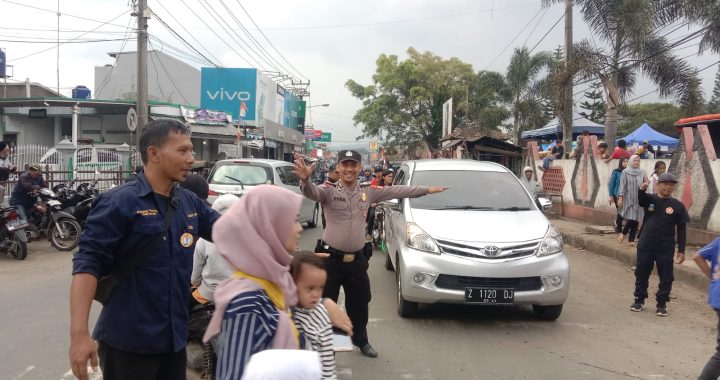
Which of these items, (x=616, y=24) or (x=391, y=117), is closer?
(x=616, y=24)

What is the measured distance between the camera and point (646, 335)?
556cm

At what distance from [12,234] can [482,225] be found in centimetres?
760

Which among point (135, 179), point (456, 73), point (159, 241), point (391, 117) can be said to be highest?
point (456, 73)

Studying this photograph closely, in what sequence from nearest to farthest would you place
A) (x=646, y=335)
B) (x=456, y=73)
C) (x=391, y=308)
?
(x=646, y=335), (x=391, y=308), (x=456, y=73)

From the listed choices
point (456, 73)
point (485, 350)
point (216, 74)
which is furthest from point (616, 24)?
point (216, 74)

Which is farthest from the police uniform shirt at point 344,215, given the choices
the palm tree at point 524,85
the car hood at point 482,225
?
the palm tree at point 524,85

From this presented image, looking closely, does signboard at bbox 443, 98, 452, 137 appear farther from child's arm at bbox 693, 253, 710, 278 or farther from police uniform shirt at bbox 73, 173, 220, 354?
police uniform shirt at bbox 73, 173, 220, 354

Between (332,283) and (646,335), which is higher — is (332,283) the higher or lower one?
the higher one

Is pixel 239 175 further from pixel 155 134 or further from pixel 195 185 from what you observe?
pixel 155 134

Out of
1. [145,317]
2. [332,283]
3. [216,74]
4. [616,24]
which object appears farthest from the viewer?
[216,74]

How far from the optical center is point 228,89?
36875mm

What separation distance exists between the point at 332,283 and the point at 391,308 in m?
2.03

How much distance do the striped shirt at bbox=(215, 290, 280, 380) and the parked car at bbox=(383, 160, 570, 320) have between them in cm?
384

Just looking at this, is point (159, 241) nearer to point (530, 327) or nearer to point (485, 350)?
point (485, 350)
